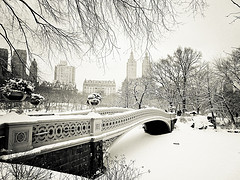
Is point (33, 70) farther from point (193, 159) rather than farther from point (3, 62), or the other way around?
point (193, 159)

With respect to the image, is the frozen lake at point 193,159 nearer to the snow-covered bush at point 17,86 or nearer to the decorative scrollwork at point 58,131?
the decorative scrollwork at point 58,131

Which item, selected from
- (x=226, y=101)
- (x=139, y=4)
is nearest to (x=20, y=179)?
(x=139, y=4)

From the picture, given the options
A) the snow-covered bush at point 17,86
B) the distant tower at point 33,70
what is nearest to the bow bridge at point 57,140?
the snow-covered bush at point 17,86

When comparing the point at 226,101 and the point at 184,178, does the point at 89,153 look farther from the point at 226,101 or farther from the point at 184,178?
the point at 226,101

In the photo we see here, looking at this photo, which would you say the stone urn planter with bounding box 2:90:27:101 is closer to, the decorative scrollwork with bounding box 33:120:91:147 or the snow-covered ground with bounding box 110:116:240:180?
the decorative scrollwork with bounding box 33:120:91:147

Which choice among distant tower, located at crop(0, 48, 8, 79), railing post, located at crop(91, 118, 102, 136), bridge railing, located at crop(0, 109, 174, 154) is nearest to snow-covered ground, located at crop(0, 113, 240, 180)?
railing post, located at crop(91, 118, 102, 136)

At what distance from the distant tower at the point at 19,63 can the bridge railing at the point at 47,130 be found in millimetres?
998

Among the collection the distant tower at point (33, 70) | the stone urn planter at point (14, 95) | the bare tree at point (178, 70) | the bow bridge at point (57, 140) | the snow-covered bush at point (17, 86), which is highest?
the bare tree at point (178, 70)

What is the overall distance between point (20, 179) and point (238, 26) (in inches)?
154

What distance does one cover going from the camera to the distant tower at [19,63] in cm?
252

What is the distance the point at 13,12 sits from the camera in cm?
219

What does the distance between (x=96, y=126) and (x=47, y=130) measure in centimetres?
208

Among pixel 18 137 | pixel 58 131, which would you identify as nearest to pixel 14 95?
pixel 18 137

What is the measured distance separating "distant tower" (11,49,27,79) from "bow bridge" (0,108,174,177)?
991 mm
